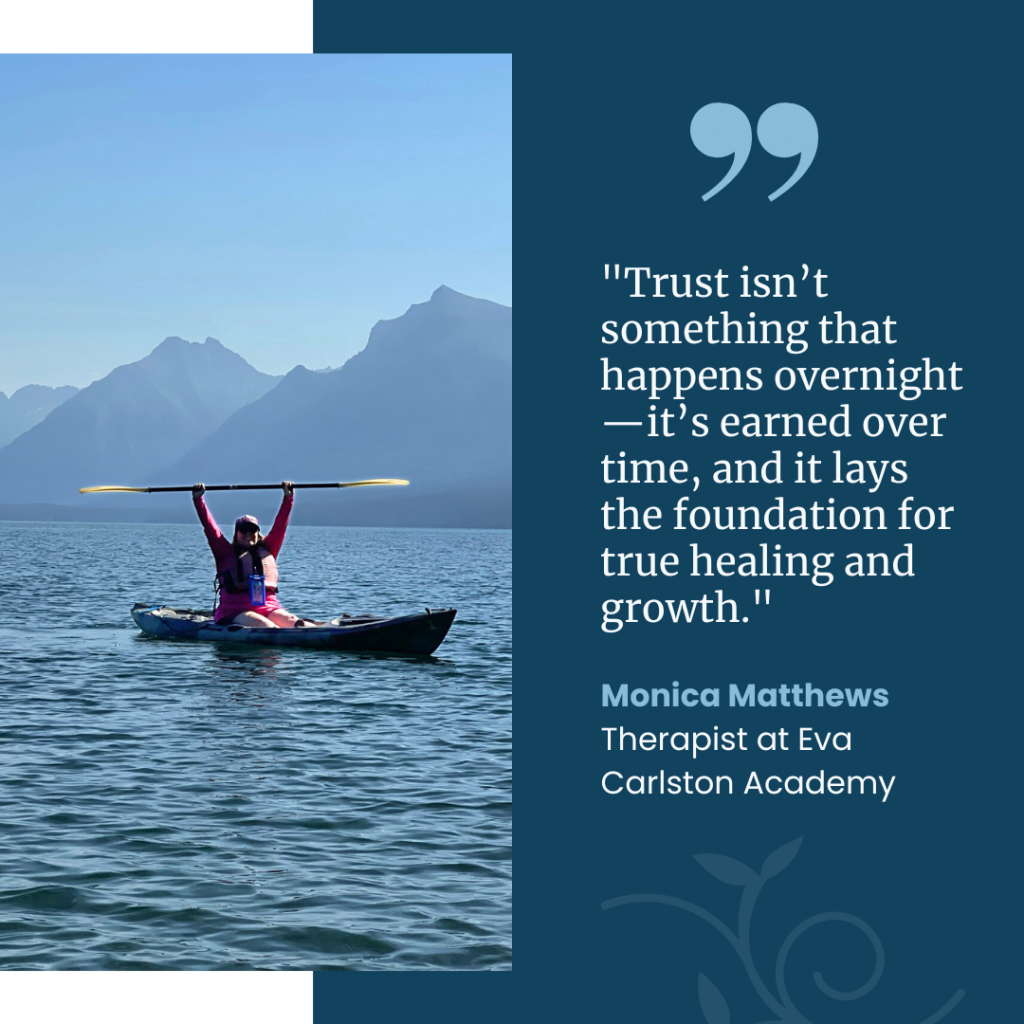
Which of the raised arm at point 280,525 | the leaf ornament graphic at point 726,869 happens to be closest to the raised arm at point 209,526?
the raised arm at point 280,525

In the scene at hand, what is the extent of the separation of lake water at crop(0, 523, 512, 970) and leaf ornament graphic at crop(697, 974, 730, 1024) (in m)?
1.88

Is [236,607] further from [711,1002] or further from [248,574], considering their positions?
[711,1002]

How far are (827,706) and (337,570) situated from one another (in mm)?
69828

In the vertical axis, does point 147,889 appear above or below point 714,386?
below

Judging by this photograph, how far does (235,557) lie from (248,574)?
33.8 inches

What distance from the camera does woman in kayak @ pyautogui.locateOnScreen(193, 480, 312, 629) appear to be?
27.5 m

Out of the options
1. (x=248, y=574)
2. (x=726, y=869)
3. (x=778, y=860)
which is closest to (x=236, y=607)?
(x=248, y=574)

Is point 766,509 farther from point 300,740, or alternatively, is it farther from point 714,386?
point 300,740

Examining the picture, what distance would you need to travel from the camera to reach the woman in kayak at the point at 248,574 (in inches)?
1082

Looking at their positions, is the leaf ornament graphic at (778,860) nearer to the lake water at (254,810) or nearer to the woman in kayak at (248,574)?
the lake water at (254,810)

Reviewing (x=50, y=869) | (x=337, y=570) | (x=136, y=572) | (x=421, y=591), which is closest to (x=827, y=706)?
(x=50, y=869)

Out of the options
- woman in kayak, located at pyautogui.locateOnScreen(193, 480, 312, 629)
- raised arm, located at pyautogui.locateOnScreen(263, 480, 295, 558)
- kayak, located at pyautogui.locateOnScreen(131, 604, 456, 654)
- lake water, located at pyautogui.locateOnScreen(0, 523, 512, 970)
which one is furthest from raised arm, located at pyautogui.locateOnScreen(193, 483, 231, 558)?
lake water, located at pyautogui.locateOnScreen(0, 523, 512, 970)

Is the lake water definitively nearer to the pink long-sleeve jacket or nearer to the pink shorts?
the pink shorts

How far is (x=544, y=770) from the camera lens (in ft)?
31.4
